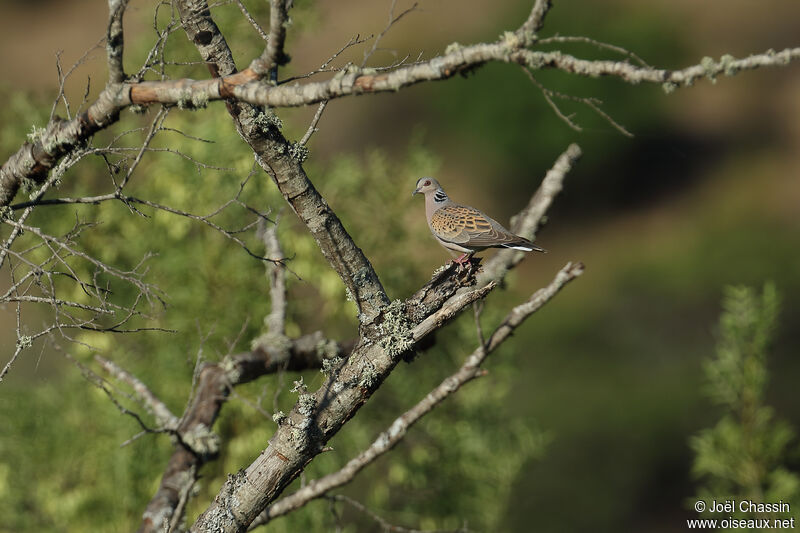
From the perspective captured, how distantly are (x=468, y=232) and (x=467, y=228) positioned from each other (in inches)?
1.6

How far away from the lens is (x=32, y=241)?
18.9 feet

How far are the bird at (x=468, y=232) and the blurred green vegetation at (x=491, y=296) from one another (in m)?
0.81

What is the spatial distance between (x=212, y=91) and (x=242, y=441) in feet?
14.8

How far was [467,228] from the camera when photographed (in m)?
3.54

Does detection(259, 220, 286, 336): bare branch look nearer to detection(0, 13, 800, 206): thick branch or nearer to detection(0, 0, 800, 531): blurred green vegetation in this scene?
detection(0, 0, 800, 531): blurred green vegetation

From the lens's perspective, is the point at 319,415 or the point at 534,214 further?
the point at 534,214

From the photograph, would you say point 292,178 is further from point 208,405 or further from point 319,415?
point 208,405

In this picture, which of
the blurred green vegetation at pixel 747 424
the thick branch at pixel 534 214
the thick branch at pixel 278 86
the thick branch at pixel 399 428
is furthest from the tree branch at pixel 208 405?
the blurred green vegetation at pixel 747 424

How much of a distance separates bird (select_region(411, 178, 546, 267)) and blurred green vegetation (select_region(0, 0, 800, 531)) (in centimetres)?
81

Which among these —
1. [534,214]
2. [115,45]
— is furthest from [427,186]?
[115,45]

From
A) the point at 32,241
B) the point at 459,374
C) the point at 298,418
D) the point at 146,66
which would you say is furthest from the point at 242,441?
the point at 146,66

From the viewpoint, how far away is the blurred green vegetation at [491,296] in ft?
20.9

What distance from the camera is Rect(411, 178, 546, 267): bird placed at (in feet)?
11.2

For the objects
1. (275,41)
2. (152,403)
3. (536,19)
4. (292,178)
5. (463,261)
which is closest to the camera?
(536,19)
